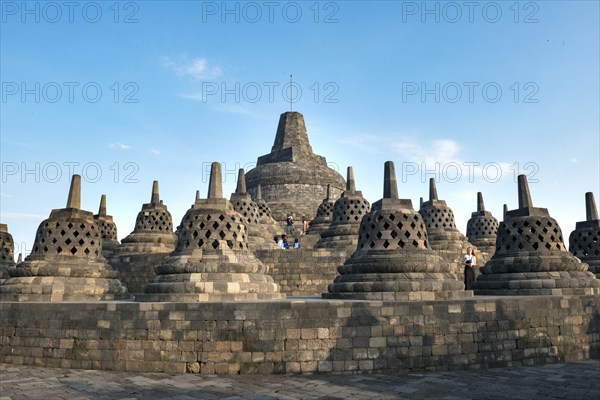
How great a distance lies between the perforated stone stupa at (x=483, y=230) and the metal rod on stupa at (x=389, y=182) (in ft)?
51.6

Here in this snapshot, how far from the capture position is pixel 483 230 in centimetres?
2548

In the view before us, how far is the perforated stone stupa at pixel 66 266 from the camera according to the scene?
11.3 metres

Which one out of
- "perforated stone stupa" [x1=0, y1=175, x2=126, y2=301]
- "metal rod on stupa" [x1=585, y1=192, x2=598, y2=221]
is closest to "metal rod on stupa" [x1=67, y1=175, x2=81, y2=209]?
"perforated stone stupa" [x1=0, y1=175, x2=126, y2=301]

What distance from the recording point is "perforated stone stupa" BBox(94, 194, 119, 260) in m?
21.1

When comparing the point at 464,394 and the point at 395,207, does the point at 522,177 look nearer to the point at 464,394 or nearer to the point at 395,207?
the point at 395,207

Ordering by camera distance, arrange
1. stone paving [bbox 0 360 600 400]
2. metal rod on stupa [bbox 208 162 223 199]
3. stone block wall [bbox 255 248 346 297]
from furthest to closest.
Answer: stone block wall [bbox 255 248 346 297] → metal rod on stupa [bbox 208 162 223 199] → stone paving [bbox 0 360 600 400]

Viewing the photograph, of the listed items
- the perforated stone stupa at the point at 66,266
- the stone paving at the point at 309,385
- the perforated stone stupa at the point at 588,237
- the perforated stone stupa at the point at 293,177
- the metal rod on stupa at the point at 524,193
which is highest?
the perforated stone stupa at the point at 293,177

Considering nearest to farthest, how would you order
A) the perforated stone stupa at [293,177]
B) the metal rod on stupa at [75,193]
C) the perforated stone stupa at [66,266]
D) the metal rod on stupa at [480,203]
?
the perforated stone stupa at [66,266], the metal rod on stupa at [75,193], the metal rod on stupa at [480,203], the perforated stone stupa at [293,177]

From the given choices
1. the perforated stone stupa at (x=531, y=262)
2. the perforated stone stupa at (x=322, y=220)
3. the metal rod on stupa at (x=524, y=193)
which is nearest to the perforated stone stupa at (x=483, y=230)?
the perforated stone stupa at (x=322, y=220)

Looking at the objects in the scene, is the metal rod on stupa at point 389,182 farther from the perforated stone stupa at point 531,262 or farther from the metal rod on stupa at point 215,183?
the metal rod on stupa at point 215,183

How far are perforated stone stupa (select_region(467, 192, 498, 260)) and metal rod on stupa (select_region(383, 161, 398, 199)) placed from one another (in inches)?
620

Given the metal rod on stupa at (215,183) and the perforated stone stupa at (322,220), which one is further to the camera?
the perforated stone stupa at (322,220)

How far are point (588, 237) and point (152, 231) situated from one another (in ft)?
57.0

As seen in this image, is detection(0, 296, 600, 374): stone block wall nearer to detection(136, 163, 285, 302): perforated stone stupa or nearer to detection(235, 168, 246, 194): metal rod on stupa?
detection(136, 163, 285, 302): perforated stone stupa
